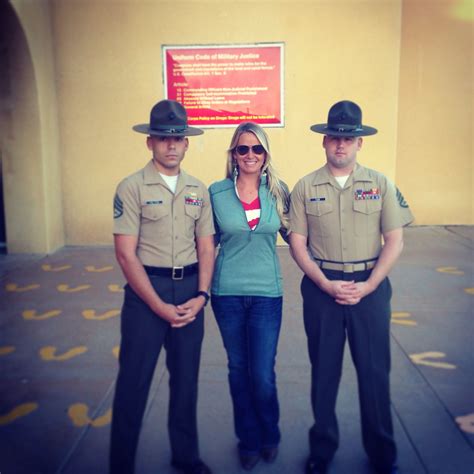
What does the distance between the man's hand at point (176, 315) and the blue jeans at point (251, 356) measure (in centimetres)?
24

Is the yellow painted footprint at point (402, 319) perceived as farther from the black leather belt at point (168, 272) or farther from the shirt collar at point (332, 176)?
the black leather belt at point (168, 272)

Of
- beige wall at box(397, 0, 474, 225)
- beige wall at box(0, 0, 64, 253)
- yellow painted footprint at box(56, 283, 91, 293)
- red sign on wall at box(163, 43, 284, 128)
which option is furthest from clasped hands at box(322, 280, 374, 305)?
beige wall at box(397, 0, 474, 225)

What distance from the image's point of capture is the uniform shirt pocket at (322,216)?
2.70 meters

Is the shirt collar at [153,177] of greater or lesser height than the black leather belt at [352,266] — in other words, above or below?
above

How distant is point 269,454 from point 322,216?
4.26 ft

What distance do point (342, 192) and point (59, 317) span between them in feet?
11.2

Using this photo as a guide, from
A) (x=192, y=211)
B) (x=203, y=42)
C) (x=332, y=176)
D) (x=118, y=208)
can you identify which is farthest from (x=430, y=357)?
(x=203, y=42)

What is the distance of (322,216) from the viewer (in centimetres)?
271

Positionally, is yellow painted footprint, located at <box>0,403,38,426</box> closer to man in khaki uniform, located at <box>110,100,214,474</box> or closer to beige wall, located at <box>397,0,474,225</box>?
man in khaki uniform, located at <box>110,100,214,474</box>

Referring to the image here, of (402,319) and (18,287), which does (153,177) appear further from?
(18,287)

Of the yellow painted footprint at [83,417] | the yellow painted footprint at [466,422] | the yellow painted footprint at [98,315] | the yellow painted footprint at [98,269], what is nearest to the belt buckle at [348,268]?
the yellow painted footprint at [466,422]

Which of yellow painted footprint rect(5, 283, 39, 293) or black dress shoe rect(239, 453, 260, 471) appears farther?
yellow painted footprint rect(5, 283, 39, 293)

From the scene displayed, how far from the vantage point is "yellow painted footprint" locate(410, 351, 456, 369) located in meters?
3.94

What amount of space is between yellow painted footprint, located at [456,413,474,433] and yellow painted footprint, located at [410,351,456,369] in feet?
2.38
